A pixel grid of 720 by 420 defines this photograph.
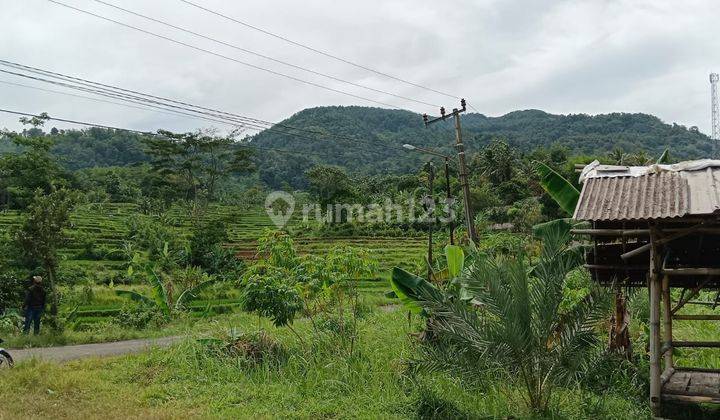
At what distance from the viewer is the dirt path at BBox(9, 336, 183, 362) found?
11227mm

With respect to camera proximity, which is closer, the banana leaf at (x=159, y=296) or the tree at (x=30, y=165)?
the banana leaf at (x=159, y=296)

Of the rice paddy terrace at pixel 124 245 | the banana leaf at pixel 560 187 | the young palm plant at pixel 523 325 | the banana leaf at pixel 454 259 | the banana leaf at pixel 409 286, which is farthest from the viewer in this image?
the rice paddy terrace at pixel 124 245

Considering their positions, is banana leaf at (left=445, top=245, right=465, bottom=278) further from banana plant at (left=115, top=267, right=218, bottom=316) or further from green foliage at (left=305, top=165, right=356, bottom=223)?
green foliage at (left=305, top=165, right=356, bottom=223)

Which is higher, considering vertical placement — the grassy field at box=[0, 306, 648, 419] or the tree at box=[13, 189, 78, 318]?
the tree at box=[13, 189, 78, 318]

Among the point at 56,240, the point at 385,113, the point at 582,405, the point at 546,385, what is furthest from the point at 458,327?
the point at 385,113

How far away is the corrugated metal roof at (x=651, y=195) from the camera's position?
590 centimetres

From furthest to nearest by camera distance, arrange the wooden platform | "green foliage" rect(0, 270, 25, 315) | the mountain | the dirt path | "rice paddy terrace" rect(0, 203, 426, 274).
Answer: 1. the mountain
2. "rice paddy terrace" rect(0, 203, 426, 274)
3. "green foliage" rect(0, 270, 25, 315)
4. the dirt path
5. the wooden platform

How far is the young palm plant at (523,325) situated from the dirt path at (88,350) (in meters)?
5.98

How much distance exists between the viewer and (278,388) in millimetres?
8219

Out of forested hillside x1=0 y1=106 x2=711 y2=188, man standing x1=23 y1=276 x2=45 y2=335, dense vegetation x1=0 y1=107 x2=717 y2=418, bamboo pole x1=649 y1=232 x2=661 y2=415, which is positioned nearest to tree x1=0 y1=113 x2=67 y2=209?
dense vegetation x1=0 y1=107 x2=717 y2=418

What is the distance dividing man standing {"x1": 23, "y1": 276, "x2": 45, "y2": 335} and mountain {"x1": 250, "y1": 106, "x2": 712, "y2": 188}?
5878 centimetres

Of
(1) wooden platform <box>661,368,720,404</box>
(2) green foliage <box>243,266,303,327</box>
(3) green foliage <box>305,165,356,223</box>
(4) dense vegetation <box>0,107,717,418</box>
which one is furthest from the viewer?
(3) green foliage <box>305,165,356,223</box>

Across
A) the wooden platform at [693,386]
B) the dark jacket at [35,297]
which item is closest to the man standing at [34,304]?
the dark jacket at [35,297]

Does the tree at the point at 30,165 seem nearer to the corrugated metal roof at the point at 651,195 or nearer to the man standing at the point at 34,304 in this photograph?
the man standing at the point at 34,304
